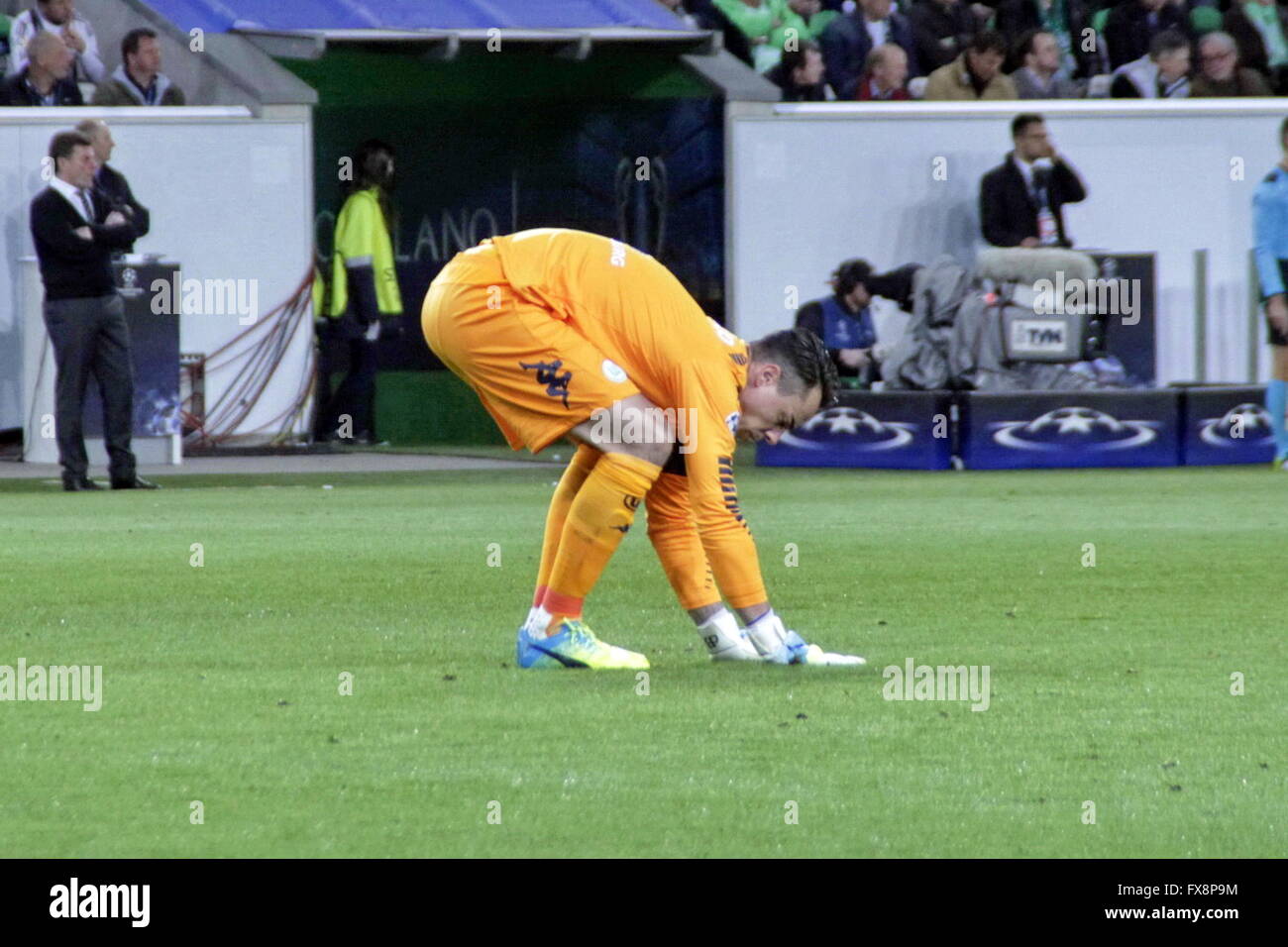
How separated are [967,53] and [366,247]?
565 centimetres

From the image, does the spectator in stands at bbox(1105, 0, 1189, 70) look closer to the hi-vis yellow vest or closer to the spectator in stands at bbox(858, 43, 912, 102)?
the spectator in stands at bbox(858, 43, 912, 102)

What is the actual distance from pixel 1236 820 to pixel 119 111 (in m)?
16.0

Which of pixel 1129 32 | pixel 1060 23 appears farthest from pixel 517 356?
pixel 1060 23

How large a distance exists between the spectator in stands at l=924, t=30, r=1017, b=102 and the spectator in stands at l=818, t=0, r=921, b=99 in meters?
0.62

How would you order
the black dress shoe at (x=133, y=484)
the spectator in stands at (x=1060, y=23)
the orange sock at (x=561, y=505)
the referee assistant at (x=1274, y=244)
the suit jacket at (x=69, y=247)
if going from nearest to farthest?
1. the orange sock at (x=561, y=505)
2. the suit jacket at (x=69, y=247)
3. the referee assistant at (x=1274, y=244)
4. the black dress shoe at (x=133, y=484)
5. the spectator in stands at (x=1060, y=23)

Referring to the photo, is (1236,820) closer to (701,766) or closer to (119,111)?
(701,766)

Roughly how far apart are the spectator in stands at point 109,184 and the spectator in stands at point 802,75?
6.70m

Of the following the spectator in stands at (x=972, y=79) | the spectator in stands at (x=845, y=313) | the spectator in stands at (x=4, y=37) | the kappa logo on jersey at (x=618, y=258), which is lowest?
the kappa logo on jersey at (x=618, y=258)

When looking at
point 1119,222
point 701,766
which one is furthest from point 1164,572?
point 1119,222

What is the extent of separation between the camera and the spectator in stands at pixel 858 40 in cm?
2223

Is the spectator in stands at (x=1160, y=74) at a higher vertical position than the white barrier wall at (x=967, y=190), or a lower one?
higher

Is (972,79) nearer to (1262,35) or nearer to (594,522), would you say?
(1262,35)

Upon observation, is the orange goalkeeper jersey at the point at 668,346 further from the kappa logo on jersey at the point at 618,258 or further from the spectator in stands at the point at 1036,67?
the spectator in stands at the point at 1036,67

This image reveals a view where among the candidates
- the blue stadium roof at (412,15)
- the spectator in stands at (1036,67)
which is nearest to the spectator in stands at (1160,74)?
the spectator in stands at (1036,67)
